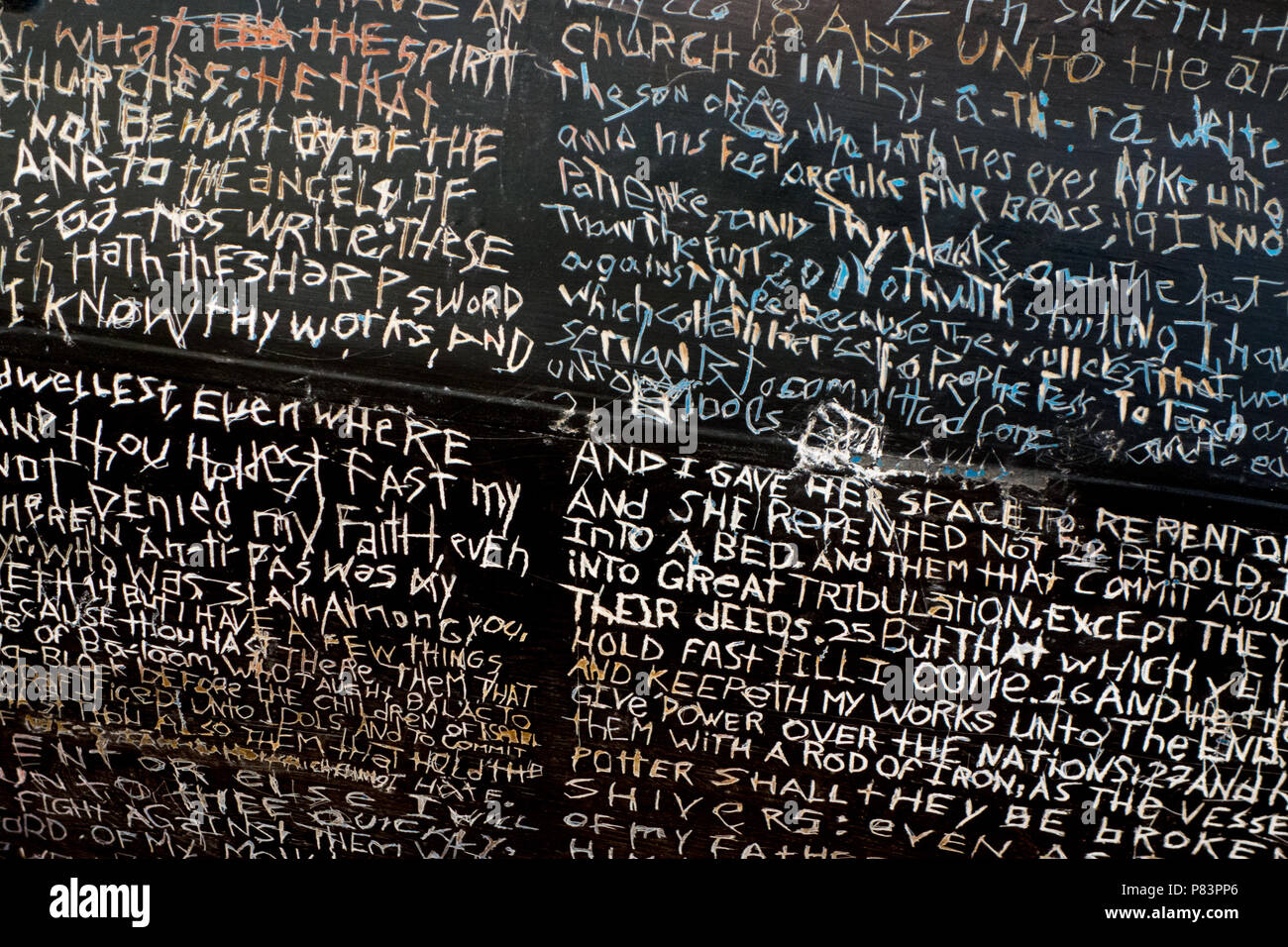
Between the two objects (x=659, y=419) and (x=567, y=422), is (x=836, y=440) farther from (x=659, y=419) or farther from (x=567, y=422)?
(x=567, y=422)

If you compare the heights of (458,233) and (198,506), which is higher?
(458,233)

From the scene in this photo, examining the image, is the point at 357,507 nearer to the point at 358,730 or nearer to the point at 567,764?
the point at 358,730

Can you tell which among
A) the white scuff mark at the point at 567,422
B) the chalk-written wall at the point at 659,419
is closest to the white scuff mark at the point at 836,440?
the chalk-written wall at the point at 659,419

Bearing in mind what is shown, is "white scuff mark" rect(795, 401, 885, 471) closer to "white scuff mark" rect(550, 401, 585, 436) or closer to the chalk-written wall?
the chalk-written wall

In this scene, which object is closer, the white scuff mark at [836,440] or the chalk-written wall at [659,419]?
the chalk-written wall at [659,419]

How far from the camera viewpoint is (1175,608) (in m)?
3.17

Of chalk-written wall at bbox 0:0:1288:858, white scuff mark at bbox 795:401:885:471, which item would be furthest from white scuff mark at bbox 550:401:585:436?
white scuff mark at bbox 795:401:885:471

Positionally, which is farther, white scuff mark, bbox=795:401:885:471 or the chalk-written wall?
white scuff mark, bbox=795:401:885:471

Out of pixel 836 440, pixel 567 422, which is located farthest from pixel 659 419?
pixel 836 440

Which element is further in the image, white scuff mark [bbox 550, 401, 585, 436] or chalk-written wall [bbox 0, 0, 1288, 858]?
white scuff mark [bbox 550, 401, 585, 436]

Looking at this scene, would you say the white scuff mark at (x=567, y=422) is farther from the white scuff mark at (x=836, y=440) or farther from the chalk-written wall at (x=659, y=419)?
the white scuff mark at (x=836, y=440)

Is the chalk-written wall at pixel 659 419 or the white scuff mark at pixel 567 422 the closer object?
the chalk-written wall at pixel 659 419
